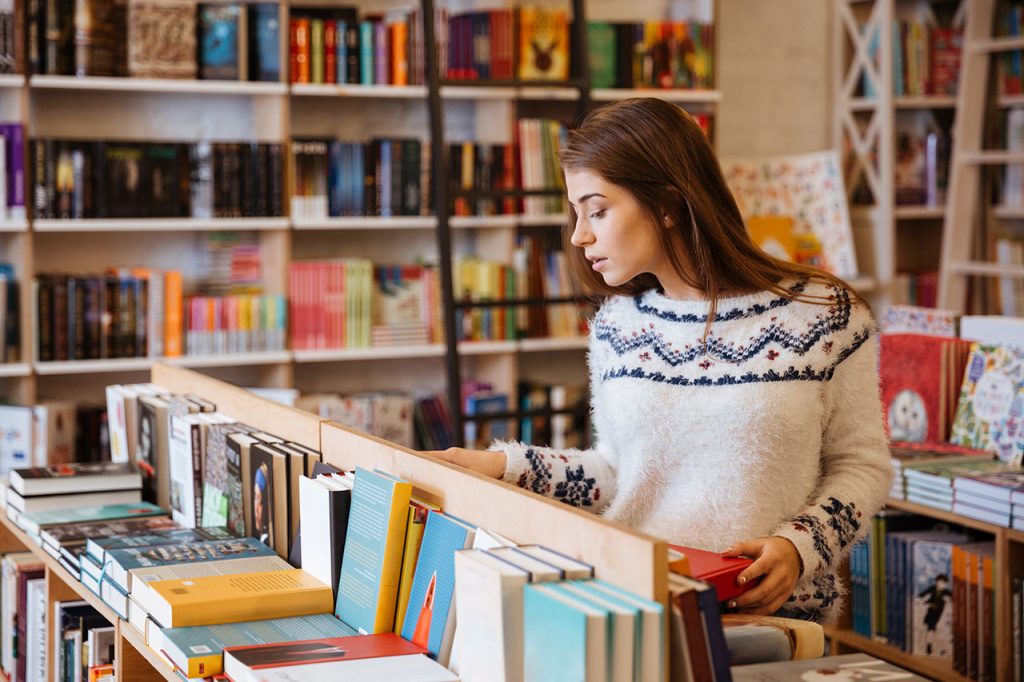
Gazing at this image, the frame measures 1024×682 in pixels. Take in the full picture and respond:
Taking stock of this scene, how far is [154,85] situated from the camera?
3867 mm

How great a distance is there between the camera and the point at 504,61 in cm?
426

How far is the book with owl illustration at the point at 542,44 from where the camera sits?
4.29m

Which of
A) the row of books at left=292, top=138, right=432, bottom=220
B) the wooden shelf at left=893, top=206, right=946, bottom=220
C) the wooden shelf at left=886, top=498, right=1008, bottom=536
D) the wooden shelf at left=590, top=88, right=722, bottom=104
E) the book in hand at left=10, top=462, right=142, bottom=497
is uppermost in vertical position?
the wooden shelf at left=590, top=88, right=722, bottom=104

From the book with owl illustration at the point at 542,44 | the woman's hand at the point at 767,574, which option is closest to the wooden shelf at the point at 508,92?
the book with owl illustration at the point at 542,44

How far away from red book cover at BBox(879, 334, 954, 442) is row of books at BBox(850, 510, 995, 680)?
0.24 metres

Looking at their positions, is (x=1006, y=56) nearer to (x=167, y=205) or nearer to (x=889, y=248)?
(x=889, y=248)

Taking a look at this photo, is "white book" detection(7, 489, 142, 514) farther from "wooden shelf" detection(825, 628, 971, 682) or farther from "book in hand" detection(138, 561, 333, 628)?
"wooden shelf" detection(825, 628, 971, 682)

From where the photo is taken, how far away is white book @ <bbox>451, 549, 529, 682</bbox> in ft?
4.12

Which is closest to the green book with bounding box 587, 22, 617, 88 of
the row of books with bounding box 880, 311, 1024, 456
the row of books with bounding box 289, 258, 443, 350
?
the row of books with bounding box 289, 258, 443, 350

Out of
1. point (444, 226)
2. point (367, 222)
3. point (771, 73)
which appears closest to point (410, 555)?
point (444, 226)

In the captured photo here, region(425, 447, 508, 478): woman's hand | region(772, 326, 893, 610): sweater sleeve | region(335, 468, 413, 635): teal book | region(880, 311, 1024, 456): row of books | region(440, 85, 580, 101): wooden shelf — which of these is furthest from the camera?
region(440, 85, 580, 101): wooden shelf

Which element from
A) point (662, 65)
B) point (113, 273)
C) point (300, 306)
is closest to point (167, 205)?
point (113, 273)

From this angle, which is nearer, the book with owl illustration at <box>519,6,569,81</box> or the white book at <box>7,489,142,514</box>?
the white book at <box>7,489,142,514</box>

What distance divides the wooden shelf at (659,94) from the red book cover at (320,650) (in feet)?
10.5
